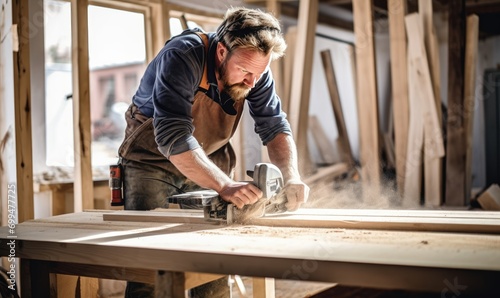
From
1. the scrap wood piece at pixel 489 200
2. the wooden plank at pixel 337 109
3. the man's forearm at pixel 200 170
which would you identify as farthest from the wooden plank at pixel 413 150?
the man's forearm at pixel 200 170

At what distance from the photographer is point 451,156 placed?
200 inches

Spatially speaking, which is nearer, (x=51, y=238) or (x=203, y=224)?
(x=51, y=238)

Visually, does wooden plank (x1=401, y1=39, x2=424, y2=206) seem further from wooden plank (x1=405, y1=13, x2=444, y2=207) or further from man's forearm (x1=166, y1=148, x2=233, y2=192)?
man's forearm (x1=166, y1=148, x2=233, y2=192)

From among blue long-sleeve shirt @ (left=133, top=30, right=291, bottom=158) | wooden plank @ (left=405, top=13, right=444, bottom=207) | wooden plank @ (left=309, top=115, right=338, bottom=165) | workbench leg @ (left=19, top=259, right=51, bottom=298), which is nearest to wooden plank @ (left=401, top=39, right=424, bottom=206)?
wooden plank @ (left=405, top=13, right=444, bottom=207)

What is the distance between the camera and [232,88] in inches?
101

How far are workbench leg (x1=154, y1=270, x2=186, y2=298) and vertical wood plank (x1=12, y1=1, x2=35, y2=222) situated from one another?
209 centimetres

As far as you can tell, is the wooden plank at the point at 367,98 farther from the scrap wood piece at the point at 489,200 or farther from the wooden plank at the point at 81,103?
the wooden plank at the point at 81,103

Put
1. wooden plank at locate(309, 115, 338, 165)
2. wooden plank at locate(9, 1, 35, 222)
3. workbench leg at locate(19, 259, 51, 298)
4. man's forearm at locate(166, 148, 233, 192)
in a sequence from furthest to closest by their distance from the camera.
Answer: wooden plank at locate(309, 115, 338, 165), wooden plank at locate(9, 1, 35, 222), man's forearm at locate(166, 148, 233, 192), workbench leg at locate(19, 259, 51, 298)

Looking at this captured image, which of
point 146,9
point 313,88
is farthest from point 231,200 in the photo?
point 313,88

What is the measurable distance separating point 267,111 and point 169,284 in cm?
136

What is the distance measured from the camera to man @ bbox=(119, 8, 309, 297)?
91.0 inches

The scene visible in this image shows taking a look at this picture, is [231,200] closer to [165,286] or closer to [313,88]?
[165,286]

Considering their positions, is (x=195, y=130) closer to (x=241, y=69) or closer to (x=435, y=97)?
(x=241, y=69)

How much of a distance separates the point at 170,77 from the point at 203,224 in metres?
0.66
